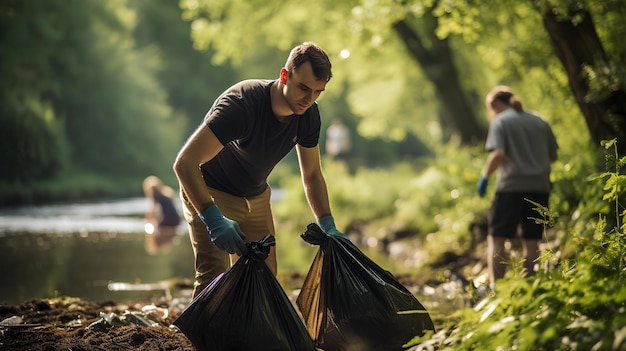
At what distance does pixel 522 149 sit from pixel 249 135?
329 centimetres

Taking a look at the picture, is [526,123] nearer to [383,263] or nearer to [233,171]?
[233,171]

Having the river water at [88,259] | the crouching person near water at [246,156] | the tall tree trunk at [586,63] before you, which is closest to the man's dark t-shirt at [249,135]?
the crouching person near water at [246,156]

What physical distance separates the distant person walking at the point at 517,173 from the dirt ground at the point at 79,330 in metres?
2.79

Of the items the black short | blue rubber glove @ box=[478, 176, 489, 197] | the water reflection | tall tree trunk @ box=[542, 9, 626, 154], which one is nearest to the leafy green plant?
the black short

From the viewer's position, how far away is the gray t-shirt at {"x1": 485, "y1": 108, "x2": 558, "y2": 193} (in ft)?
24.9

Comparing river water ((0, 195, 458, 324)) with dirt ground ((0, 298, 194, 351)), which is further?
river water ((0, 195, 458, 324))

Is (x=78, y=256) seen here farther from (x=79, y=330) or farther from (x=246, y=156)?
(x=246, y=156)

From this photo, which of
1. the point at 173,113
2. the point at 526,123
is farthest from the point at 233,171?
the point at 173,113

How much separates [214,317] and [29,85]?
26.9 metres

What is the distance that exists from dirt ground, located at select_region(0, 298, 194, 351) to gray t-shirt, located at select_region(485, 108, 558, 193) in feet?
9.68

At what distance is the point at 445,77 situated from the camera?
1659 cm

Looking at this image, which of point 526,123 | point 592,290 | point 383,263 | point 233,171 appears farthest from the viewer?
point 383,263

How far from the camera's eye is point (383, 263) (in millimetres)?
11969

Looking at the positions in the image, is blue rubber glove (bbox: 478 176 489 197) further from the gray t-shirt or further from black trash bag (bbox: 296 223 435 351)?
black trash bag (bbox: 296 223 435 351)
